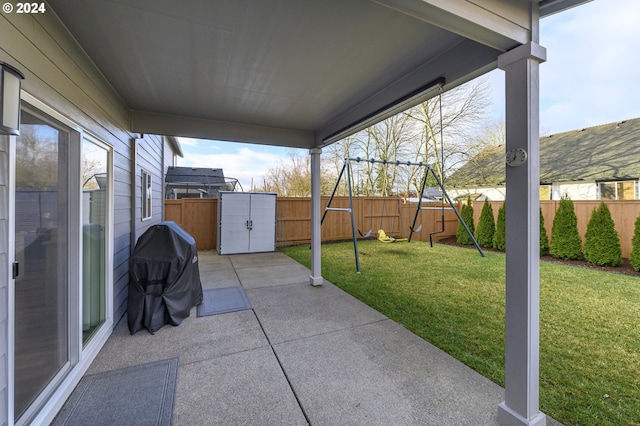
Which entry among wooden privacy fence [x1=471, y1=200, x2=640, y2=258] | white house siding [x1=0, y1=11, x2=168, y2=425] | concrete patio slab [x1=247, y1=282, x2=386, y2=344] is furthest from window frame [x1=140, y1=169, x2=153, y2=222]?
wooden privacy fence [x1=471, y1=200, x2=640, y2=258]

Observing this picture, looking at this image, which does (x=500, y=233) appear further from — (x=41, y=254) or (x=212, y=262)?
(x=41, y=254)

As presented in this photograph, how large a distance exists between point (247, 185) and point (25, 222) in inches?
563

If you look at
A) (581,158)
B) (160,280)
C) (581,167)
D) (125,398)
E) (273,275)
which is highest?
(581,158)

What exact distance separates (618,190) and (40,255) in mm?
13306

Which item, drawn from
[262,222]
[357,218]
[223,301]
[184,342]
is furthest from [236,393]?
[357,218]

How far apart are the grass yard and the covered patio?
1.13ft

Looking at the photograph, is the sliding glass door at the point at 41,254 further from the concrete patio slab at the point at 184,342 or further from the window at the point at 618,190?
the window at the point at 618,190

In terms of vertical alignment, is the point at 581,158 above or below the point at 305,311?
above

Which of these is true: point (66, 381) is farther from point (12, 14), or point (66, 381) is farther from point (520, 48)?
point (520, 48)

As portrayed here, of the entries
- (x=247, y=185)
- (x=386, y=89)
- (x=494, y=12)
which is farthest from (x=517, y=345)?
(x=247, y=185)

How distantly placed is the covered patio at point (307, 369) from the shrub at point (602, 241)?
590 centimetres

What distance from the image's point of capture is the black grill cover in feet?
9.53

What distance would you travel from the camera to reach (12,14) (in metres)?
1.35

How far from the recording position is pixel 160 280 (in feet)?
9.80
